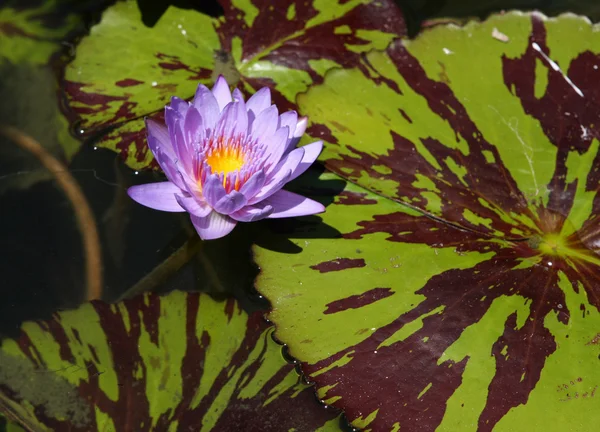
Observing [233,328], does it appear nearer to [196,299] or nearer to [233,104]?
[196,299]

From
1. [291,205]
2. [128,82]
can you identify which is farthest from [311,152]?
[128,82]

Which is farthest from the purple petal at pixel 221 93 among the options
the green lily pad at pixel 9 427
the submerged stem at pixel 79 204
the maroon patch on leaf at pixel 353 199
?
the green lily pad at pixel 9 427

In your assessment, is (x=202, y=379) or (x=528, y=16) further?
(x=528, y=16)

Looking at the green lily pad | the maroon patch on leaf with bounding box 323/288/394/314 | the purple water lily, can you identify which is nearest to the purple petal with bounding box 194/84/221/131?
the purple water lily

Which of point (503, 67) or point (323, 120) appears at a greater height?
point (503, 67)

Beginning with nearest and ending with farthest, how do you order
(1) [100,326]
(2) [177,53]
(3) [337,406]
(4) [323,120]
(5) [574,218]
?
(3) [337,406]
(1) [100,326]
(5) [574,218]
(4) [323,120]
(2) [177,53]

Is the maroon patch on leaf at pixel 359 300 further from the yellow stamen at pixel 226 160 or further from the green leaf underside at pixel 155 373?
the yellow stamen at pixel 226 160

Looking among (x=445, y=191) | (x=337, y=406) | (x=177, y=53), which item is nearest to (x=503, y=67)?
(x=445, y=191)
